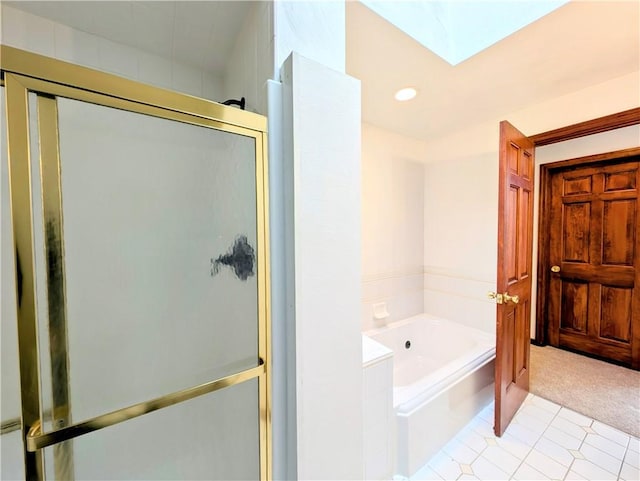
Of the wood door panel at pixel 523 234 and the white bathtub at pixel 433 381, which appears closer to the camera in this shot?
the white bathtub at pixel 433 381

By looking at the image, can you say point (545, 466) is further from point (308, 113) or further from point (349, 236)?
point (308, 113)

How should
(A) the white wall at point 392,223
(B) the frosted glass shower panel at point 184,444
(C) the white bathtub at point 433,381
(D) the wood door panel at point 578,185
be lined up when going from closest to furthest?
(B) the frosted glass shower panel at point 184,444 < (C) the white bathtub at point 433,381 < (A) the white wall at point 392,223 < (D) the wood door panel at point 578,185

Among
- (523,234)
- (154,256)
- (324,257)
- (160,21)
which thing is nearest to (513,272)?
(523,234)

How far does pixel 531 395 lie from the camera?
2.04 meters

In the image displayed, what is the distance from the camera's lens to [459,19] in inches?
57.6

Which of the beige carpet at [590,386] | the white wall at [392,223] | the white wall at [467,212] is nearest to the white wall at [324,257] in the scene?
the white wall at [392,223]

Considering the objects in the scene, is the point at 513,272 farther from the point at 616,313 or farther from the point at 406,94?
the point at 616,313

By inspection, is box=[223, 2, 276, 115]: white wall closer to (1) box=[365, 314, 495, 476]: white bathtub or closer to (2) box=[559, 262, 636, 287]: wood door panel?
(1) box=[365, 314, 495, 476]: white bathtub

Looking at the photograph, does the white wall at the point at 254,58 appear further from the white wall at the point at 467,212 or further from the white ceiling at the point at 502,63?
the white wall at the point at 467,212

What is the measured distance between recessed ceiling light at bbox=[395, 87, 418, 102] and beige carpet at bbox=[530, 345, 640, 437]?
2.52m

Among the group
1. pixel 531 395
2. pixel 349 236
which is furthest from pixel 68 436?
pixel 531 395

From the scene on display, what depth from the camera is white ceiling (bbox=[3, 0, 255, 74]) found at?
1.04m

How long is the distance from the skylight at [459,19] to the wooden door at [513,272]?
0.52 m

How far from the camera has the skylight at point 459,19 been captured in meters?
1.18
